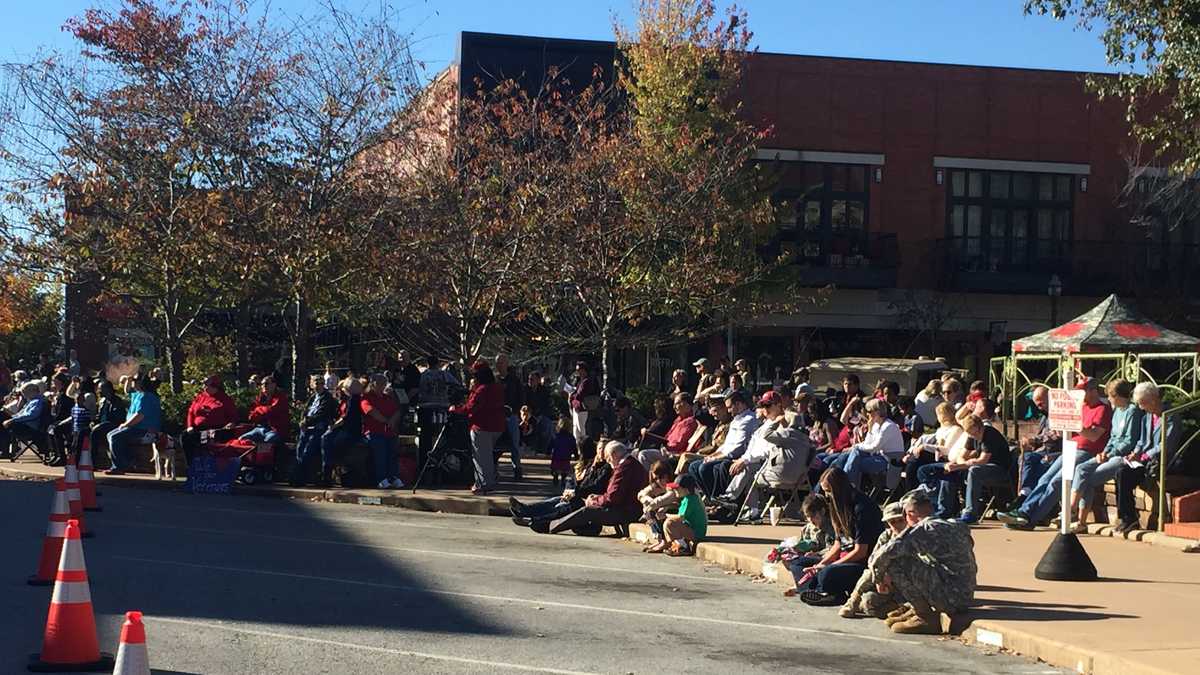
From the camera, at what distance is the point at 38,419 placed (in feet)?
76.5

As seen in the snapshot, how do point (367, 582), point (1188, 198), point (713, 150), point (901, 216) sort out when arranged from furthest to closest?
point (901, 216) → point (1188, 198) → point (713, 150) → point (367, 582)

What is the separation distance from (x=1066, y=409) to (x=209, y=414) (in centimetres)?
1221

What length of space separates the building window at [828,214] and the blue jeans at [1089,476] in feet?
82.3

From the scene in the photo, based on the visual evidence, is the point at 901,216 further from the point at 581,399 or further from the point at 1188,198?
the point at 581,399

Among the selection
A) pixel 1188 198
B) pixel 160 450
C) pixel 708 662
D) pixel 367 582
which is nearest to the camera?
pixel 708 662

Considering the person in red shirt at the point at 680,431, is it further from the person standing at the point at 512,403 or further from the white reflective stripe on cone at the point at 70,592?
the white reflective stripe on cone at the point at 70,592

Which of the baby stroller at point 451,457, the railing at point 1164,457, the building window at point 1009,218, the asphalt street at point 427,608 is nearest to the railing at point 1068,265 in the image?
the building window at point 1009,218

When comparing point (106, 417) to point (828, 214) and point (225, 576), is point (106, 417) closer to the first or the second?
point (225, 576)

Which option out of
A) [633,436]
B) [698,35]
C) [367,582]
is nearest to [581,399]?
[633,436]

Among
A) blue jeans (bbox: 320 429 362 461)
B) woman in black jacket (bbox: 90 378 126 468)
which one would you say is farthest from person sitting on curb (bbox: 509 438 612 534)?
woman in black jacket (bbox: 90 378 126 468)

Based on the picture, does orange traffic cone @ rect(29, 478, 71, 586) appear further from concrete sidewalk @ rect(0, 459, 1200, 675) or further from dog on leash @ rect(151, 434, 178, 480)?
dog on leash @ rect(151, 434, 178, 480)

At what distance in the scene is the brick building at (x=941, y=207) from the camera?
4050cm

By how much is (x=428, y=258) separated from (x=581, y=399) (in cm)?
368

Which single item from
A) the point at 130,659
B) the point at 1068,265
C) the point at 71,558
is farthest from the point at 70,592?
the point at 1068,265
